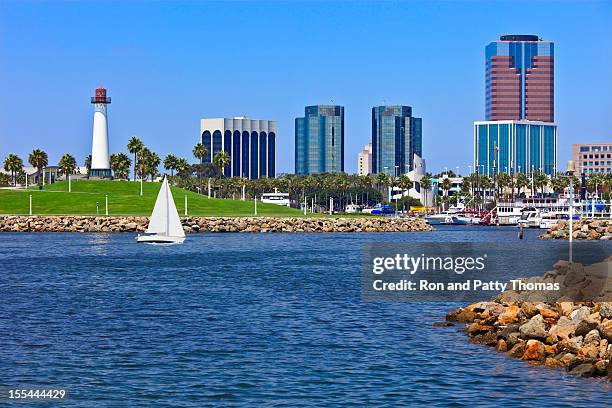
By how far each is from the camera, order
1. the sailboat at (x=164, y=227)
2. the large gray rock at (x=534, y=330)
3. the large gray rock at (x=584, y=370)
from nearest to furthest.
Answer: the large gray rock at (x=584, y=370), the large gray rock at (x=534, y=330), the sailboat at (x=164, y=227)

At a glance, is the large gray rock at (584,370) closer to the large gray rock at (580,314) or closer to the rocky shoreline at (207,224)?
the large gray rock at (580,314)

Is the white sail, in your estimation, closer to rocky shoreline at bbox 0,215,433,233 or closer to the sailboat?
the sailboat

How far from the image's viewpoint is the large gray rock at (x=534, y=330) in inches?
1500

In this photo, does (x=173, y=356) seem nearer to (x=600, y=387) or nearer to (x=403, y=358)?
(x=403, y=358)

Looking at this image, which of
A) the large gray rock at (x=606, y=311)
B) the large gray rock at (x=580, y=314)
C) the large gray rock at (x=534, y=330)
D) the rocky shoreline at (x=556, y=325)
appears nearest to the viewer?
the rocky shoreline at (x=556, y=325)

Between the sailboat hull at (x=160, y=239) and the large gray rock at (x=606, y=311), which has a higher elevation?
the large gray rock at (x=606, y=311)

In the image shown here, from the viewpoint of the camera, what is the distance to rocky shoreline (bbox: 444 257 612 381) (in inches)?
1377

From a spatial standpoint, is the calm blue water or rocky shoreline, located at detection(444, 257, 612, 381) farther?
rocky shoreline, located at detection(444, 257, 612, 381)

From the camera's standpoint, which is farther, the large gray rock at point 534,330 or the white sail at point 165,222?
the white sail at point 165,222

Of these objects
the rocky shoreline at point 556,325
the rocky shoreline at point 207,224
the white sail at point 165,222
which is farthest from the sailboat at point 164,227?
the rocky shoreline at point 556,325

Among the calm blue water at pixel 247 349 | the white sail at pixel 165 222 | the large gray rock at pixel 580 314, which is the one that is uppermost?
the white sail at pixel 165 222

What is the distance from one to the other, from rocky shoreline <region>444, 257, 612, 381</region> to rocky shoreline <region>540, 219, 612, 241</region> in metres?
109

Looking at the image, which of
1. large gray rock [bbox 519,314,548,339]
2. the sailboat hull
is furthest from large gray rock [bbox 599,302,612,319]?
the sailboat hull

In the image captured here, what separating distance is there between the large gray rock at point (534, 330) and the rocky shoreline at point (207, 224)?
132 metres
